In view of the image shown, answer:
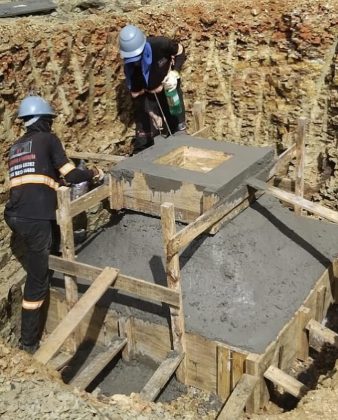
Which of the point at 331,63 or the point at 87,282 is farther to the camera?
the point at 331,63

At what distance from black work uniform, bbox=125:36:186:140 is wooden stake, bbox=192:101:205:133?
0.19m

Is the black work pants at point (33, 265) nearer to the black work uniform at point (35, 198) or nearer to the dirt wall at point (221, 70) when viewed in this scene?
the black work uniform at point (35, 198)

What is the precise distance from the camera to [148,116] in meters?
7.21

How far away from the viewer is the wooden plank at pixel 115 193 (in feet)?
19.5

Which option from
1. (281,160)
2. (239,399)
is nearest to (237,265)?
(239,399)

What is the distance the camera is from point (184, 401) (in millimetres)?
5113

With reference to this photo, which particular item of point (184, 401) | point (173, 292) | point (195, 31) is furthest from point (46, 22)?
point (184, 401)

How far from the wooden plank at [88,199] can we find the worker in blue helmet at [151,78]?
61.7 inches

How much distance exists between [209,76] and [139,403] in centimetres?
525

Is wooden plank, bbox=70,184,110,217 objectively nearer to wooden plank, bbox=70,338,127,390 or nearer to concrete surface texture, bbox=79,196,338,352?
concrete surface texture, bbox=79,196,338,352

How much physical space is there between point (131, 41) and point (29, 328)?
3.32 meters

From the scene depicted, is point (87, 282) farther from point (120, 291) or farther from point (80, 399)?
point (80, 399)

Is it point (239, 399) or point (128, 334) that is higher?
point (239, 399)

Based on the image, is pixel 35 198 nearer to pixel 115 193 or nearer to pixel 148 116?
pixel 115 193
